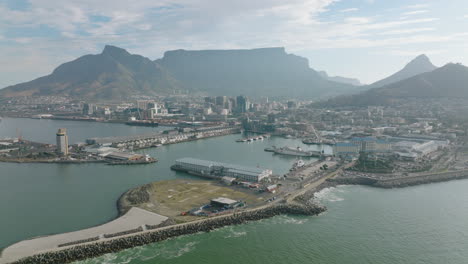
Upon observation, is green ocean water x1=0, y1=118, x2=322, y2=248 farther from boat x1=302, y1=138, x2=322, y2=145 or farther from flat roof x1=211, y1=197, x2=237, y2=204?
boat x1=302, y1=138, x2=322, y2=145

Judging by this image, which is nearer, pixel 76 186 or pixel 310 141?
pixel 76 186

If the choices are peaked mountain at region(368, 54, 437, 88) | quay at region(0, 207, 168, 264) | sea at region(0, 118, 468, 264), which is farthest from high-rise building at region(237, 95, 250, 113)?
peaked mountain at region(368, 54, 437, 88)

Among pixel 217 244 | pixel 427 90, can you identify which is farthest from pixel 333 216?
pixel 427 90

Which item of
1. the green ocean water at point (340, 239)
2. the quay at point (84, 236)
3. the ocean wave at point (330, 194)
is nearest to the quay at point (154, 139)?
the quay at point (84, 236)

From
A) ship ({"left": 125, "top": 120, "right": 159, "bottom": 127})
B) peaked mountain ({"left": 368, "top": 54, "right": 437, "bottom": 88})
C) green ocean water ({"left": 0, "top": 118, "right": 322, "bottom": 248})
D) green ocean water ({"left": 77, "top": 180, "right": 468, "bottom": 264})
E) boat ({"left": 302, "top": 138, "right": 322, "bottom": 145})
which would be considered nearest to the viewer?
green ocean water ({"left": 77, "top": 180, "right": 468, "bottom": 264})

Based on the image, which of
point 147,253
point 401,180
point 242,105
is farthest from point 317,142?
point 242,105

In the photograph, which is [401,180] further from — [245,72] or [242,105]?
[245,72]
